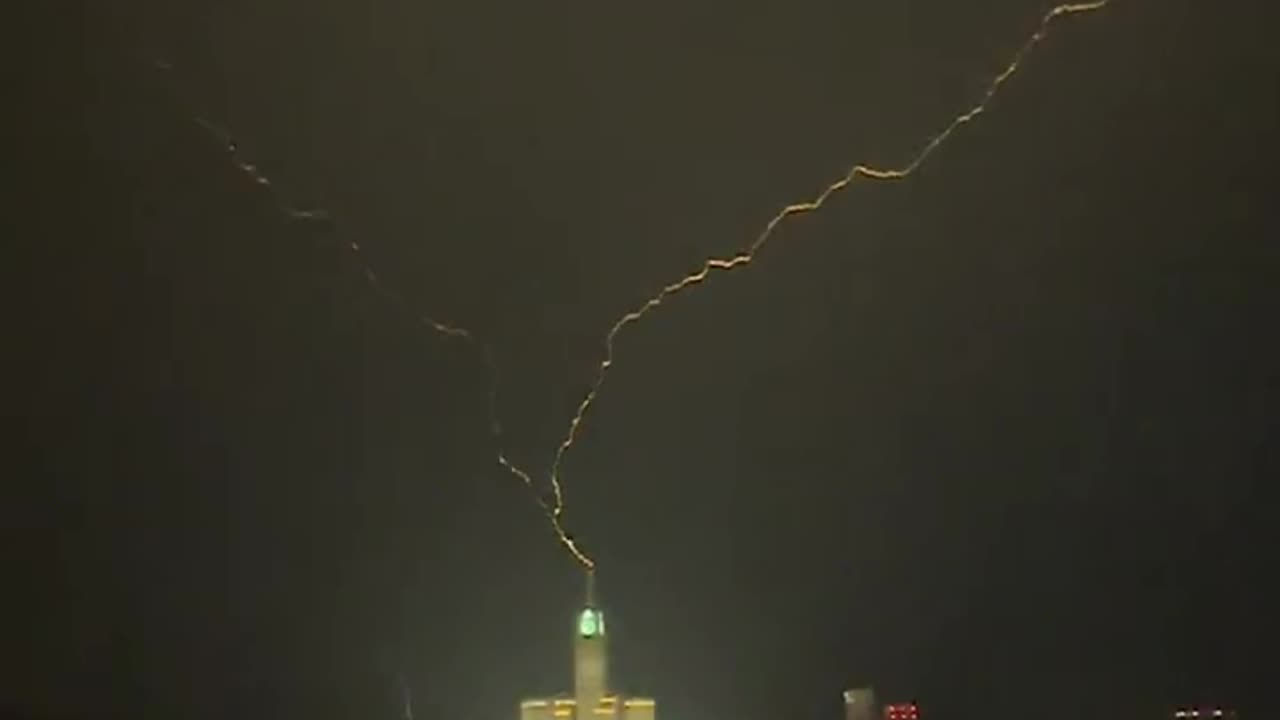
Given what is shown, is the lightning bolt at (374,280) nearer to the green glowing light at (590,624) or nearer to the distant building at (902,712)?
the green glowing light at (590,624)

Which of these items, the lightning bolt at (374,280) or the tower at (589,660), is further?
the lightning bolt at (374,280)

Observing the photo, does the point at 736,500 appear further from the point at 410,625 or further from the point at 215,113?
the point at 215,113

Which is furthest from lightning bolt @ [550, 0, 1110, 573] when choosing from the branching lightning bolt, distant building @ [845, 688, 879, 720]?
distant building @ [845, 688, 879, 720]

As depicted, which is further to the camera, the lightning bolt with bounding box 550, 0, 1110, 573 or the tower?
the lightning bolt with bounding box 550, 0, 1110, 573

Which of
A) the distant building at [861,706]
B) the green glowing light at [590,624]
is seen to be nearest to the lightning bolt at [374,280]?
the green glowing light at [590,624]

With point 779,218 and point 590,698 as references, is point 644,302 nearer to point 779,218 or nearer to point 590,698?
point 779,218

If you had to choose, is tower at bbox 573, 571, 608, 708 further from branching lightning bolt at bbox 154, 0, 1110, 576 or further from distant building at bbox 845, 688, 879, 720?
distant building at bbox 845, 688, 879, 720

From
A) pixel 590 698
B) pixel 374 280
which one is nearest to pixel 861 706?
pixel 590 698
